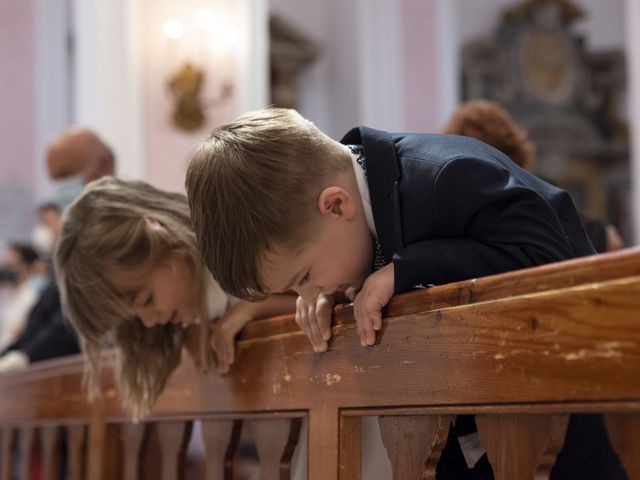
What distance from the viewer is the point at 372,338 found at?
163 centimetres

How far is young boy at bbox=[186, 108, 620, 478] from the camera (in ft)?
5.30

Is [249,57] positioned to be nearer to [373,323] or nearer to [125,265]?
[125,265]

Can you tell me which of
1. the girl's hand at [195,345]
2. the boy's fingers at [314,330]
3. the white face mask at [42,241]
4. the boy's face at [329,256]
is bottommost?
the white face mask at [42,241]

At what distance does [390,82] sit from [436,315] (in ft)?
29.5

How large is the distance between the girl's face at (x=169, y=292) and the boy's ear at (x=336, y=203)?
0.66 m

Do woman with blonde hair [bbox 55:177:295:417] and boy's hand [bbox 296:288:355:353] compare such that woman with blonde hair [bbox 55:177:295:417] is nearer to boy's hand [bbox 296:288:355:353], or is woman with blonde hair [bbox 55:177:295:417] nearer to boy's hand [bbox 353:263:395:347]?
boy's hand [bbox 296:288:355:353]

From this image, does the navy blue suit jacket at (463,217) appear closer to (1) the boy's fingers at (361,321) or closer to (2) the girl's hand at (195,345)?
(1) the boy's fingers at (361,321)

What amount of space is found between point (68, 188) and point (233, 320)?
1919 mm

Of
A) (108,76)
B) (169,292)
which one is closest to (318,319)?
(169,292)

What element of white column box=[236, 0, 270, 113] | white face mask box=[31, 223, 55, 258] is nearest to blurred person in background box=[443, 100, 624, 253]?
white column box=[236, 0, 270, 113]

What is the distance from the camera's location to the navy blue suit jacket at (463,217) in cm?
161

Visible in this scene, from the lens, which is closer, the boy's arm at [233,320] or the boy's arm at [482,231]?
the boy's arm at [482,231]

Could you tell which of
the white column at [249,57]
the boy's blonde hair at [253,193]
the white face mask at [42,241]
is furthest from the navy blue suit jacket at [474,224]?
the white face mask at [42,241]

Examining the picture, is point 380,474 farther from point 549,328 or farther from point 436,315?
point 549,328
